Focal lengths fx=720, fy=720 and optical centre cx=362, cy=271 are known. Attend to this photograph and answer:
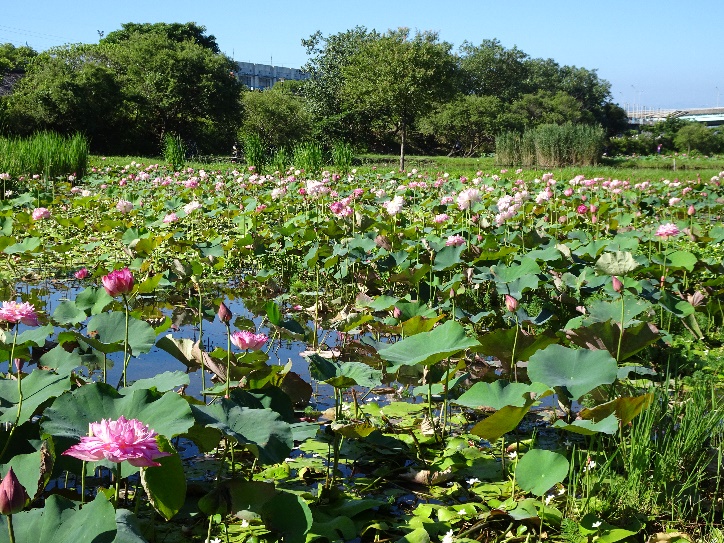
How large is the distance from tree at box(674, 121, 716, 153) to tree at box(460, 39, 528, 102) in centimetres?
1321

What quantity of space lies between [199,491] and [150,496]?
38cm

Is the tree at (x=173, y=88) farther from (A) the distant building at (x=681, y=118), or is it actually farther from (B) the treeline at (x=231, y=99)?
(A) the distant building at (x=681, y=118)

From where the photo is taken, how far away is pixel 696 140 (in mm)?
34938

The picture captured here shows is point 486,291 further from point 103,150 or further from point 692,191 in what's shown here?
point 103,150

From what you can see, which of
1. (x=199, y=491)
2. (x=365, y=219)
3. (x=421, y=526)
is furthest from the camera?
(x=365, y=219)

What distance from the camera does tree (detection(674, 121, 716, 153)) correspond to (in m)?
34.8

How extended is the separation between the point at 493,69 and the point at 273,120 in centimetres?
2593

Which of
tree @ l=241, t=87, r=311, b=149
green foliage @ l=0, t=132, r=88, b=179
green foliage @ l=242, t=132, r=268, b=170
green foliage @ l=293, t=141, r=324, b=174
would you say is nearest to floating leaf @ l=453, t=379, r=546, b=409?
green foliage @ l=0, t=132, r=88, b=179

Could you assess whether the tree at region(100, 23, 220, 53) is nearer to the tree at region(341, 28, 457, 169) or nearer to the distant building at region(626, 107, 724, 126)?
the tree at region(341, 28, 457, 169)

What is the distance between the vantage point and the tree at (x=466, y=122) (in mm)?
28781

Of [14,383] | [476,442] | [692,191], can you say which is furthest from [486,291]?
[692,191]

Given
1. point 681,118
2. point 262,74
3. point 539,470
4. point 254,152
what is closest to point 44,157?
point 254,152

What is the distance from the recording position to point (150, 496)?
1.29 metres

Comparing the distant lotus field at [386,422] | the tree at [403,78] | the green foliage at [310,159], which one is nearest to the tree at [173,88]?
Result: the tree at [403,78]
